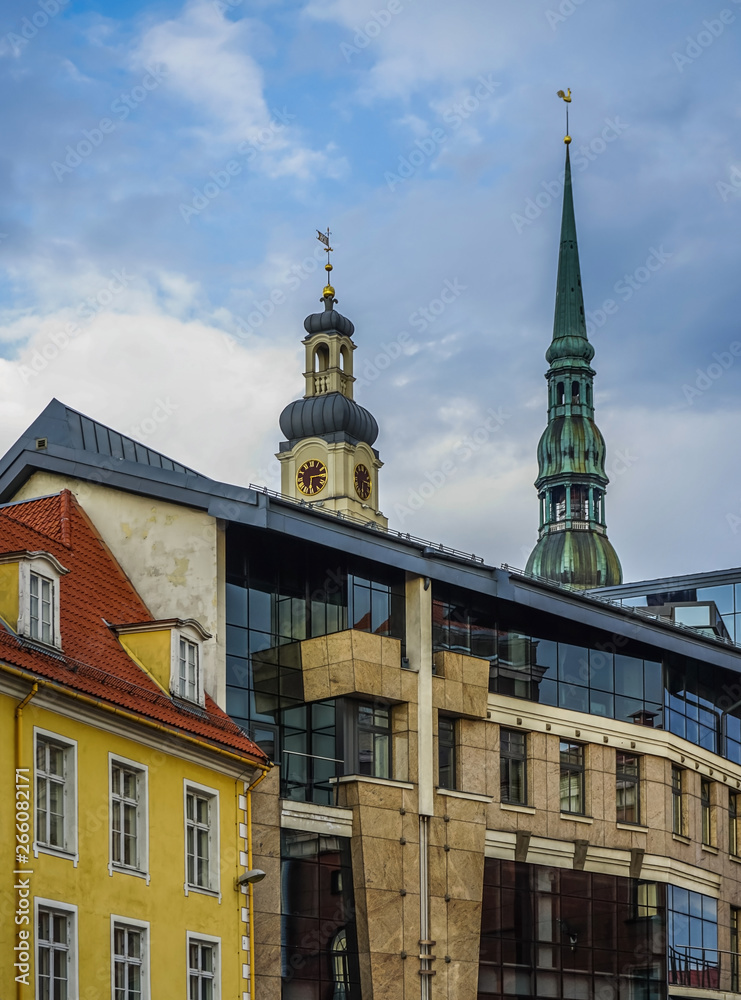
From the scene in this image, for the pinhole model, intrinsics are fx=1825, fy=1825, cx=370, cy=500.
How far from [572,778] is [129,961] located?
1757cm

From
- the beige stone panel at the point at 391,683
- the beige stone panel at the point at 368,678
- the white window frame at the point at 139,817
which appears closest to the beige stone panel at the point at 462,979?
the beige stone panel at the point at 391,683

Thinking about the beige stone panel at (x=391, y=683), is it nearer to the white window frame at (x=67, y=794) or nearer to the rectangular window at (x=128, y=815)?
the rectangular window at (x=128, y=815)

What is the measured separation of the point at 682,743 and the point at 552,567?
117780 millimetres

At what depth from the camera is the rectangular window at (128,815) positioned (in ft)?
109

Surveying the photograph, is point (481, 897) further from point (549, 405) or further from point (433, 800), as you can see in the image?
point (549, 405)

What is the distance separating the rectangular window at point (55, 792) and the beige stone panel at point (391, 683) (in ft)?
36.9

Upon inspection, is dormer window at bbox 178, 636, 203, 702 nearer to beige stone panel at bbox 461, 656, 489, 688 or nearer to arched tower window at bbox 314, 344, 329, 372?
beige stone panel at bbox 461, 656, 489, 688

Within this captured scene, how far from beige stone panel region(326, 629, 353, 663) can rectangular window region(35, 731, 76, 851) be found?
10.1 m

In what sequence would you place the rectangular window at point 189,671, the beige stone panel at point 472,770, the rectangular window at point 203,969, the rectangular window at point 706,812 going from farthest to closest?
the rectangular window at point 706,812, the beige stone panel at point 472,770, the rectangular window at point 189,671, the rectangular window at point 203,969

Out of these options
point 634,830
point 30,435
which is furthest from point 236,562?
point 634,830

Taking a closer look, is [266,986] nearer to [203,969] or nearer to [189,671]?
[203,969]

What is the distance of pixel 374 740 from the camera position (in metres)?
42.3

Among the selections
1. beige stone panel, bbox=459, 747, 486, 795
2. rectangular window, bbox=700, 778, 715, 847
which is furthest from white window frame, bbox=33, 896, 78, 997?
rectangular window, bbox=700, 778, 715, 847

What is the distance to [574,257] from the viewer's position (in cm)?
17112
